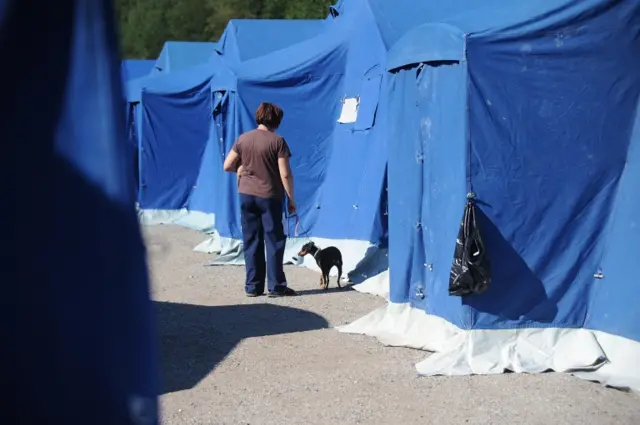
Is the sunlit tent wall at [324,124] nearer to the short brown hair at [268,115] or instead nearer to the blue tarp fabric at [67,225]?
the short brown hair at [268,115]

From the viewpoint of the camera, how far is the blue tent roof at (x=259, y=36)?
1362 cm

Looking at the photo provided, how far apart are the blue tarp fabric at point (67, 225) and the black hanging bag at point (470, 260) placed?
3.91 metres

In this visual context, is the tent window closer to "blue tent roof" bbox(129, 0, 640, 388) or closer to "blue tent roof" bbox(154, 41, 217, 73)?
"blue tent roof" bbox(129, 0, 640, 388)

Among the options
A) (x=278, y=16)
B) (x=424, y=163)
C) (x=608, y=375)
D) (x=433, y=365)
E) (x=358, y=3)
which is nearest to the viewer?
(x=608, y=375)

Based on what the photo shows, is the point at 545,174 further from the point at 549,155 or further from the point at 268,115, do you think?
the point at 268,115

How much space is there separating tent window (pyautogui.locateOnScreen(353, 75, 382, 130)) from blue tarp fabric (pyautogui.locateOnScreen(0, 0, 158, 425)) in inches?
298

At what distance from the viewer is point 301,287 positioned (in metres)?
9.42

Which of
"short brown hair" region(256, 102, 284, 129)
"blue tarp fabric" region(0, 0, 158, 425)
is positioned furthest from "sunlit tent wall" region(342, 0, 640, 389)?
"blue tarp fabric" region(0, 0, 158, 425)

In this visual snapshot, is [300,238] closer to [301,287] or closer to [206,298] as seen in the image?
[301,287]

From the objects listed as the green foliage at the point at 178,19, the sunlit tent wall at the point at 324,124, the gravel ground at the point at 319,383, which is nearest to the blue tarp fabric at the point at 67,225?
the gravel ground at the point at 319,383

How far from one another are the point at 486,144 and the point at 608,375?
1.69 meters

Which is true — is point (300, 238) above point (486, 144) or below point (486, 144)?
below

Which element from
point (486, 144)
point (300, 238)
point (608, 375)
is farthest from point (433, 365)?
point (300, 238)

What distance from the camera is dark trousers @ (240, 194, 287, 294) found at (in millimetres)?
8672
